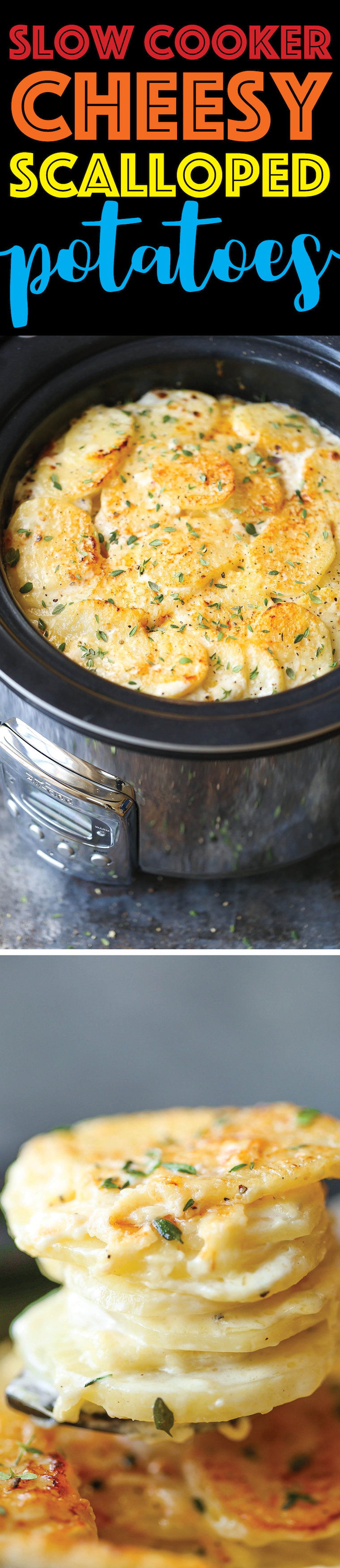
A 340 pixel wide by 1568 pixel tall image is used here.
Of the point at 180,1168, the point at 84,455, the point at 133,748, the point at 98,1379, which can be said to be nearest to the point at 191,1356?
the point at 98,1379

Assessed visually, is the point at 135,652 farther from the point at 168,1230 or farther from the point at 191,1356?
the point at 191,1356

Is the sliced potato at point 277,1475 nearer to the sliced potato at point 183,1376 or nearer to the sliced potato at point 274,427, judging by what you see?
the sliced potato at point 183,1376

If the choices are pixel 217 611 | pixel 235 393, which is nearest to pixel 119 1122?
pixel 217 611

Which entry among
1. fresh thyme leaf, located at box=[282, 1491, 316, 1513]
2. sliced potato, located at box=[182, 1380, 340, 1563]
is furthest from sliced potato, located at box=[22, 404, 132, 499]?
fresh thyme leaf, located at box=[282, 1491, 316, 1513]

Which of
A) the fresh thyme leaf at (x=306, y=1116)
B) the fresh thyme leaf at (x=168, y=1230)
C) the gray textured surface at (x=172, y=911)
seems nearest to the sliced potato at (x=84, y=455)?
the gray textured surface at (x=172, y=911)

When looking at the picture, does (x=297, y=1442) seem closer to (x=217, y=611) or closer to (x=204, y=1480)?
(x=204, y=1480)
